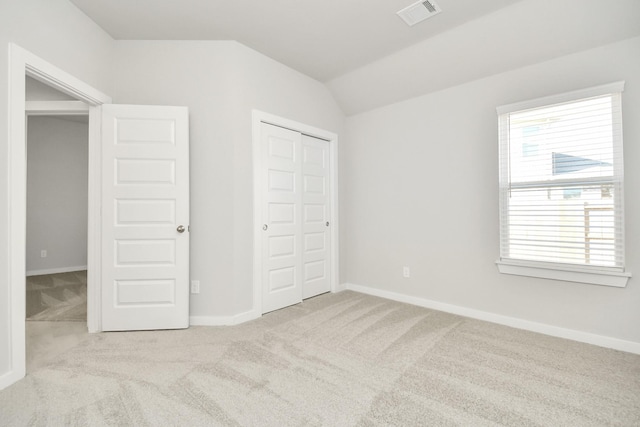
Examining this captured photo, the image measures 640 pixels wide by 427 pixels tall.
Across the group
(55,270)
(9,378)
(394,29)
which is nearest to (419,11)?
(394,29)

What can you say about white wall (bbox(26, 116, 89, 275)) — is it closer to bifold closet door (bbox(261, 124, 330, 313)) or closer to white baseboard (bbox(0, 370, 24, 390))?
white baseboard (bbox(0, 370, 24, 390))

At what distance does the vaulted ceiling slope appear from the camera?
2336mm

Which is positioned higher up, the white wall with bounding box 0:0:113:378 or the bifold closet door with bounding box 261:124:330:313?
the white wall with bounding box 0:0:113:378

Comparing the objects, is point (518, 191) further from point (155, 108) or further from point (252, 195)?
point (155, 108)

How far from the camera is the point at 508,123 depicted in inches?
110

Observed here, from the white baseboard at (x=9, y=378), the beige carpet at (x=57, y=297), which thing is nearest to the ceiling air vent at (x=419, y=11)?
the white baseboard at (x=9, y=378)

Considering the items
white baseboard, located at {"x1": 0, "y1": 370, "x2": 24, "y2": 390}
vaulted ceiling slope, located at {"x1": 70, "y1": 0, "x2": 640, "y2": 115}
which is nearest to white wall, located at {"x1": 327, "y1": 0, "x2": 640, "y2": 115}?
vaulted ceiling slope, located at {"x1": 70, "y1": 0, "x2": 640, "y2": 115}

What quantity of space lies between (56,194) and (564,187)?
757 centimetres

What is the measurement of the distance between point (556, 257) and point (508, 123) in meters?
1.28

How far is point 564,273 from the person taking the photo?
252 centimetres

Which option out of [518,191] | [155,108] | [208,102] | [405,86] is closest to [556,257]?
[518,191]

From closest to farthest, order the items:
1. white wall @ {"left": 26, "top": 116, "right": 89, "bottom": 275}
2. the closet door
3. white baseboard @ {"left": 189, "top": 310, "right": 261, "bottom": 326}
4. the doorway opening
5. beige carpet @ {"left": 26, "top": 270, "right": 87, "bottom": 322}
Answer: white baseboard @ {"left": 189, "top": 310, "right": 261, "bottom": 326}, beige carpet @ {"left": 26, "top": 270, "right": 87, "bottom": 322}, the closet door, the doorway opening, white wall @ {"left": 26, "top": 116, "right": 89, "bottom": 275}

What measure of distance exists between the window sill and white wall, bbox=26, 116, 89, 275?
6.97 meters

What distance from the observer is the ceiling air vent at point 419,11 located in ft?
7.84
